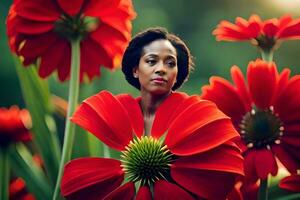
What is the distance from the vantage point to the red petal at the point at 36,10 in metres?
0.40

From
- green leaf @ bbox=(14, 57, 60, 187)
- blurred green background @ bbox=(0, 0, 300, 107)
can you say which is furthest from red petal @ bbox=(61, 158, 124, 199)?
blurred green background @ bbox=(0, 0, 300, 107)

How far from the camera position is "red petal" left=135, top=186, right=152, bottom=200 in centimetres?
31

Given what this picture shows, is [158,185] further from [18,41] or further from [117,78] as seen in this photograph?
[117,78]

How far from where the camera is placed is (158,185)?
31 centimetres

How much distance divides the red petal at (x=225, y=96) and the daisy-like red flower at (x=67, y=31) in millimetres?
77

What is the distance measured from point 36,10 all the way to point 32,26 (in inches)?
0.6

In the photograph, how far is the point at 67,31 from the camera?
41 centimetres

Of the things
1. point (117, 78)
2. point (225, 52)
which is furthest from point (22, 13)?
point (225, 52)

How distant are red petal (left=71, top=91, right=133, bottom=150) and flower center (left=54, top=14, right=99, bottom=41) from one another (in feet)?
0.28

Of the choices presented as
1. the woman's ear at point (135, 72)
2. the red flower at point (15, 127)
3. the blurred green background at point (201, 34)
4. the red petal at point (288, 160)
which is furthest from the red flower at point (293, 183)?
the blurred green background at point (201, 34)

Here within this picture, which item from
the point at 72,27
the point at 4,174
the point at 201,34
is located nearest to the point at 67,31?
the point at 72,27

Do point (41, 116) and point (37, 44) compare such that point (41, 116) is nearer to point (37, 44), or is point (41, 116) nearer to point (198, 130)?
point (37, 44)

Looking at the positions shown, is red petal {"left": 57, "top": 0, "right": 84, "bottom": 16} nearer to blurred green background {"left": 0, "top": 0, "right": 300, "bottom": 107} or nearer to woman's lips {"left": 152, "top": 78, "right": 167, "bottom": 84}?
woman's lips {"left": 152, "top": 78, "right": 167, "bottom": 84}

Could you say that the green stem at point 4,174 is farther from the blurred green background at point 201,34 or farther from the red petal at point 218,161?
the blurred green background at point 201,34
